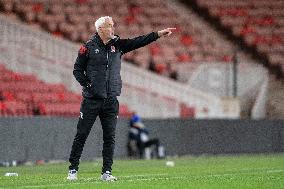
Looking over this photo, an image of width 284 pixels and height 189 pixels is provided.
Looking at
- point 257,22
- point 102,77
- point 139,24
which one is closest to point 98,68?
point 102,77

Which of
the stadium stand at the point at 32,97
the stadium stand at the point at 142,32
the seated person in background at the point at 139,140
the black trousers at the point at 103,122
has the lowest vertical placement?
the black trousers at the point at 103,122

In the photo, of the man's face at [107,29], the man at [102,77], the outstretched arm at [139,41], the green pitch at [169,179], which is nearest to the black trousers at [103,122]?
the man at [102,77]

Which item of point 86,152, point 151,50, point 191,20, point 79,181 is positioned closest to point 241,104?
point 151,50

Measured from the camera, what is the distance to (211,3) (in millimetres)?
35906

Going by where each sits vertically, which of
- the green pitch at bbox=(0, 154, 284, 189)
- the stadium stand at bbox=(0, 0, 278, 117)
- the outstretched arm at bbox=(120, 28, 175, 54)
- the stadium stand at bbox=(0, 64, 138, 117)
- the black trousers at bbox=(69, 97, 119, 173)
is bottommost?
the green pitch at bbox=(0, 154, 284, 189)

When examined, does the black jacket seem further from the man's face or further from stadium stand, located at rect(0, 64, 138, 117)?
stadium stand, located at rect(0, 64, 138, 117)

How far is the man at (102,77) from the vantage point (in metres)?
13.8

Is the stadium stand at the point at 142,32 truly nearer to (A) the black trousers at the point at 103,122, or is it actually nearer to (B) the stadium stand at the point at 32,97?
(B) the stadium stand at the point at 32,97

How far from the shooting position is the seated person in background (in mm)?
24047

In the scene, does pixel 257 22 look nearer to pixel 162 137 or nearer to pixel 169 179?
pixel 162 137

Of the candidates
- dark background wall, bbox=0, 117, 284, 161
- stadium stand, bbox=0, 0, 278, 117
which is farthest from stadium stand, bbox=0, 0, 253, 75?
dark background wall, bbox=0, 117, 284, 161

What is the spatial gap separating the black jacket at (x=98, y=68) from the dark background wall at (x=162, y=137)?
7.02m

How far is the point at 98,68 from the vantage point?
13805 millimetres

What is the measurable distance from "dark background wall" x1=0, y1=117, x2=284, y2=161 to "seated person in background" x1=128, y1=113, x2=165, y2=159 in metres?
0.16
